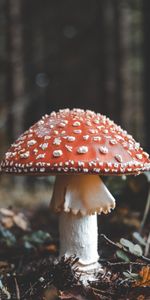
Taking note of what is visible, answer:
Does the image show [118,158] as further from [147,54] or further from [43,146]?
[147,54]

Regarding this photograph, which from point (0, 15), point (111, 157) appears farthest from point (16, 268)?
point (0, 15)

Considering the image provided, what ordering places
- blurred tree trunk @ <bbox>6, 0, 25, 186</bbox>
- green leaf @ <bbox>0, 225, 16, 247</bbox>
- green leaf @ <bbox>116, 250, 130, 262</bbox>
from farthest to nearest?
blurred tree trunk @ <bbox>6, 0, 25, 186</bbox> → green leaf @ <bbox>0, 225, 16, 247</bbox> → green leaf @ <bbox>116, 250, 130, 262</bbox>

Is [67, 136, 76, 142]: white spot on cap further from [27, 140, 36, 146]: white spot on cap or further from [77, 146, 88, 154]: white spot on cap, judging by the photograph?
[27, 140, 36, 146]: white spot on cap

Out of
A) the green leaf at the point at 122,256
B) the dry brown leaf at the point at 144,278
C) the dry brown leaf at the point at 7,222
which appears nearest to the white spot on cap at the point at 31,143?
the green leaf at the point at 122,256

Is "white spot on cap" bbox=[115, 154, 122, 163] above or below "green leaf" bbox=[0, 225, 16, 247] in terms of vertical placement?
above

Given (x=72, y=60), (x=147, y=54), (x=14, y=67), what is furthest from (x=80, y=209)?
(x=72, y=60)

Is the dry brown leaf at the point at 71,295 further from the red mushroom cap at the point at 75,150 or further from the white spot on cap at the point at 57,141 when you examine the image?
the white spot on cap at the point at 57,141

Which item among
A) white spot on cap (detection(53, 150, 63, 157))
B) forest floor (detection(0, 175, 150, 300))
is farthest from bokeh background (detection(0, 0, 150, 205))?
white spot on cap (detection(53, 150, 63, 157))
